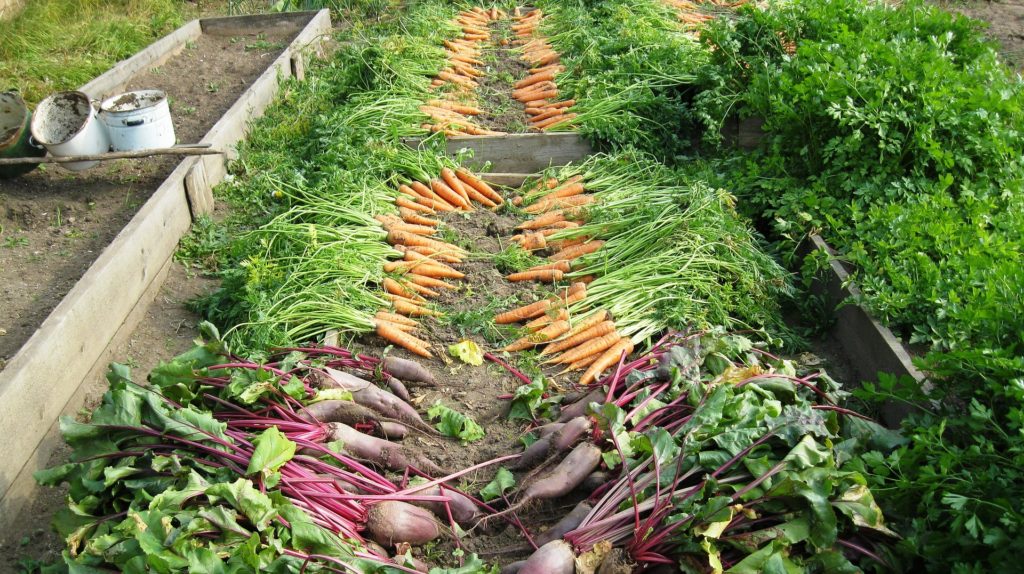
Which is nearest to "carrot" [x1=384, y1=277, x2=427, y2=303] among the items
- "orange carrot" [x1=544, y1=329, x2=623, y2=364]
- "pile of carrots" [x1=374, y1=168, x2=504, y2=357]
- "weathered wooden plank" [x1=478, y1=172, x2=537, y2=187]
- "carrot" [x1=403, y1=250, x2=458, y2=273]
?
"pile of carrots" [x1=374, y1=168, x2=504, y2=357]

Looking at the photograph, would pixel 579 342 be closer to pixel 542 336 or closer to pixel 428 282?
pixel 542 336

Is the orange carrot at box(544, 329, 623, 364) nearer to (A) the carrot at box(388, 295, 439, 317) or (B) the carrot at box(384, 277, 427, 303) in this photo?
(A) the carrot at box(388, 295, 439, 317)

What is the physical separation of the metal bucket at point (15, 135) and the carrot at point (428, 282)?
3082 mm

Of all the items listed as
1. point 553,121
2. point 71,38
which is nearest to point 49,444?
point 553,121

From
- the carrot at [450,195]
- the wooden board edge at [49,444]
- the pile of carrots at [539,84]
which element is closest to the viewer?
the wooden board edge at [49,444]

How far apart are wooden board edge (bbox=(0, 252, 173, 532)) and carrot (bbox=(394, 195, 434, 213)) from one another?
1.62 metres

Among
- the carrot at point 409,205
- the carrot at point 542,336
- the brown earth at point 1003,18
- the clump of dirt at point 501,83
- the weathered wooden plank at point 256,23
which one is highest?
the weathered wooden plank at point 256,23

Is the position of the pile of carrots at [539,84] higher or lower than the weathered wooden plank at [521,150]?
higher

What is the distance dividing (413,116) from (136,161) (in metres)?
2.12

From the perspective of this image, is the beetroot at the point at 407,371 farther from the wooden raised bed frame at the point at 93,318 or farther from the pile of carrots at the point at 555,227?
the wooden raised bed frame at the point at 93,318

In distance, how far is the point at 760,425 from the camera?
265cm

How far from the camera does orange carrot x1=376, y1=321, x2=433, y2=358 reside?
3865 mm

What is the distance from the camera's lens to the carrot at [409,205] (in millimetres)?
4965

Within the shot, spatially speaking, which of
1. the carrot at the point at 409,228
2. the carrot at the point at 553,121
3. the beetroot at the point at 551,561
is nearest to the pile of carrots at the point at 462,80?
the carrot at the point at 553,121
